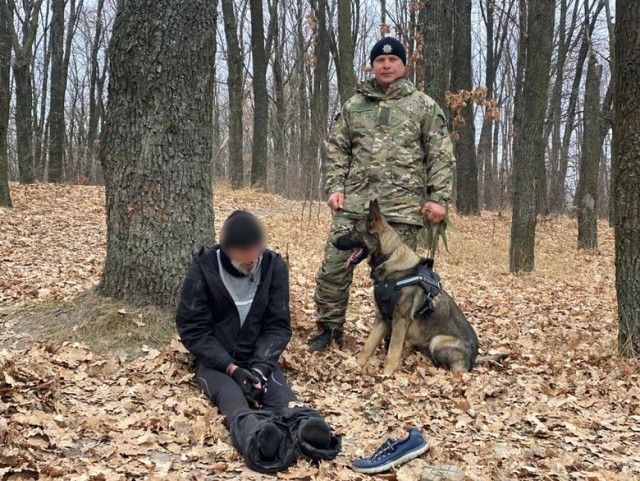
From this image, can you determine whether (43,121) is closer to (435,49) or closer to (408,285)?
(435,49)

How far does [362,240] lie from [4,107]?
12358mm

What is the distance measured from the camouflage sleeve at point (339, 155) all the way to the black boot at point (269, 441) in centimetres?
282

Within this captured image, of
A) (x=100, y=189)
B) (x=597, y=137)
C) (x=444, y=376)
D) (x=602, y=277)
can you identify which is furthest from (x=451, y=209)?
(x=444, y=376)

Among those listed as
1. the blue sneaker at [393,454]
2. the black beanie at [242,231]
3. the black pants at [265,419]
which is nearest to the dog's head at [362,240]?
the black beanie at [242,231]

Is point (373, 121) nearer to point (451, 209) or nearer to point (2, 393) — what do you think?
point (2, 393)

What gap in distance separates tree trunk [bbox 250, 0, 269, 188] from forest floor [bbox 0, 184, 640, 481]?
11237mm

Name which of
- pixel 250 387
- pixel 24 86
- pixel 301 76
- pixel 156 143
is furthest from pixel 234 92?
pixel 250 387

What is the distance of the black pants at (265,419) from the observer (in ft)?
10.9

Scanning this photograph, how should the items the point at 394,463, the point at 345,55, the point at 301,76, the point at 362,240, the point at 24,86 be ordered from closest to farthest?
the point at 394,463 → the point at 362,240 → the point at 345,55 → the point at 24,86 → the point at 301,76

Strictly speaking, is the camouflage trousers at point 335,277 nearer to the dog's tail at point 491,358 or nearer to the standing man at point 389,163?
the standing man at point 389,163

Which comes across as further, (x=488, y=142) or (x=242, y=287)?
Result: (x=488, y=142)

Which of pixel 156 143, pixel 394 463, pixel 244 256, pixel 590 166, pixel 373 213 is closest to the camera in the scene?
pixel 394 463

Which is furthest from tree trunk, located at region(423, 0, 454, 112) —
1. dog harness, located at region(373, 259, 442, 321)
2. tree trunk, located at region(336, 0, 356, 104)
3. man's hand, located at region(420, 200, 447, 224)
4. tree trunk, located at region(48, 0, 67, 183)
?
tree trunk, located at region(48, 0, 67, 183)

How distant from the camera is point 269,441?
10.8 ft
